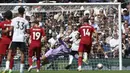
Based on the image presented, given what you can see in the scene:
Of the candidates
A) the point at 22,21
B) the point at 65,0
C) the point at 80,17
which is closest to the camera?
the point at 22,21

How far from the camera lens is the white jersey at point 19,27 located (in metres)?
14.8

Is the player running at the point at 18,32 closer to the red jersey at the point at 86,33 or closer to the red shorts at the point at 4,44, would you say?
the red shorts at the point at 4,44

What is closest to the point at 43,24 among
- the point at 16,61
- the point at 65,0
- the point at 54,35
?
the point at 54,35

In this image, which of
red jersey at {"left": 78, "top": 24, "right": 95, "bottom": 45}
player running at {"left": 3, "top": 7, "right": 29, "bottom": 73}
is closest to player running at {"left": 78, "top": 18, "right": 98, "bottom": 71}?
red jersey at {"left": 78, "top": 24, "right": 95, "bottom": 45}

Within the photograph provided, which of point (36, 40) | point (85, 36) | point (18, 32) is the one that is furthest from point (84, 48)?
point (18, 32)

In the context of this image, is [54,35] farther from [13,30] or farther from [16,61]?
[13,30]

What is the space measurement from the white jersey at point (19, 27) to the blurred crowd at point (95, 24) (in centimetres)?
507

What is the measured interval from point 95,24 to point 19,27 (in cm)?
605

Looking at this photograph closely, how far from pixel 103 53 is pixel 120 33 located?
3.51 feet

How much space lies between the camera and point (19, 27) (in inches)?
584

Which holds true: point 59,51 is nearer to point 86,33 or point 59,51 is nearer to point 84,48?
point 84,48

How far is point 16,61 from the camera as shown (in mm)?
19312

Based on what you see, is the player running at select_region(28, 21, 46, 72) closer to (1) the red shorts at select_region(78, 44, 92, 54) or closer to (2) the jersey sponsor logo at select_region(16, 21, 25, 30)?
(1) the red shorts at select_region(78, 44, 92, 54)

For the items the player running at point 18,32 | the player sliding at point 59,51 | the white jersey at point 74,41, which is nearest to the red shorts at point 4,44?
the player running at point 18,32
